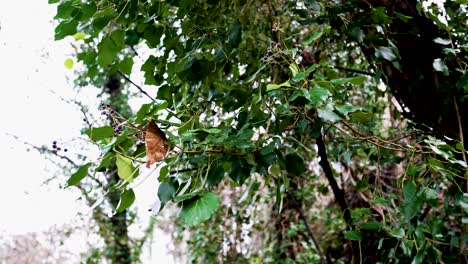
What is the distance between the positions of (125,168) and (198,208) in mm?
120

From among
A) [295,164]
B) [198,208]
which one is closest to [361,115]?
[295,164]

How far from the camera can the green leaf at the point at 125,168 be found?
60cm

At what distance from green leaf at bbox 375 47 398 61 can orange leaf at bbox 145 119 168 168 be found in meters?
0.51

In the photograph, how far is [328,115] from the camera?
2.15 ft

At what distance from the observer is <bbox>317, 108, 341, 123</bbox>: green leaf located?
2.13ft

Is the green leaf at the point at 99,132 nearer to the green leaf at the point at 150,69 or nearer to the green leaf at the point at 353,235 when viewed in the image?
the green leaf at the point at 150,69

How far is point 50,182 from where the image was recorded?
274 centimetres

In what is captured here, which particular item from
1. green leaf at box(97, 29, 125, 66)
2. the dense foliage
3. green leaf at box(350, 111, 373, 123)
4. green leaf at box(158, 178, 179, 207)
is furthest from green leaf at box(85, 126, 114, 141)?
green leaf at box(350, 111, 373, 123)

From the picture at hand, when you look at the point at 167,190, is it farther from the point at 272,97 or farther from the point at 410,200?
the point at 410,200

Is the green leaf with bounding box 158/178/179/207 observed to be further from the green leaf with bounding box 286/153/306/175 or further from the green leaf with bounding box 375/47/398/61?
the green leaf with bounding box 375/47/398/61

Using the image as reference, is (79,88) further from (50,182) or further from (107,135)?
(107,135)

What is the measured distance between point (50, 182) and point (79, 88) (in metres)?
0.63

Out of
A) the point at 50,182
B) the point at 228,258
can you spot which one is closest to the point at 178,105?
the point at 228,258

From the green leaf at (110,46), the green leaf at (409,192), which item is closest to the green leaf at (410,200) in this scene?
the green leaf at (409,192)
